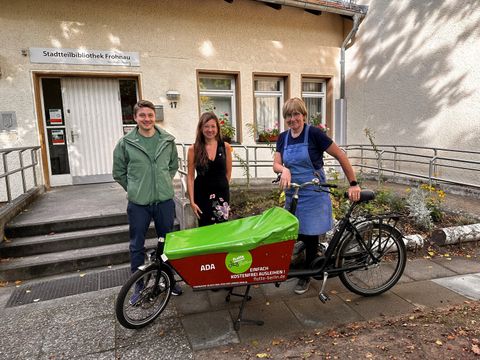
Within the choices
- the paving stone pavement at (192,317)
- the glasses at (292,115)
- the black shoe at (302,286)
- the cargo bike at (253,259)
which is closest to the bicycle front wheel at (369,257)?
the cargo bike at (253,259)

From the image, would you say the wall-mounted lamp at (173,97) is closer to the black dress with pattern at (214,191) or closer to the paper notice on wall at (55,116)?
the paper notice on wall at (55,116)

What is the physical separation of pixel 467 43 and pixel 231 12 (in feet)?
15.6

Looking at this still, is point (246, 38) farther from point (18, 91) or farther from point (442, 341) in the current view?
point (442, 341)

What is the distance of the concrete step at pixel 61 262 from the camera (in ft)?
12.8

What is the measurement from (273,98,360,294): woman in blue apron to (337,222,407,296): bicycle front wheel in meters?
0.28

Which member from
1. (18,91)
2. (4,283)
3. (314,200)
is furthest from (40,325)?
(18,91)

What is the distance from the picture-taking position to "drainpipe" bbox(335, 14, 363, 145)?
8.72m

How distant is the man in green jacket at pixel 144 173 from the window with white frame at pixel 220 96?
477cm

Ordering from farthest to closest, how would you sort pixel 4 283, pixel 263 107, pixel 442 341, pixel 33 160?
pixel 263 107 < pixel 33 160 < pixel 4 283 < pixel 442 341

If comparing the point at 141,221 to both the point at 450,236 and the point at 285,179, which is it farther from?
the point at 450,236

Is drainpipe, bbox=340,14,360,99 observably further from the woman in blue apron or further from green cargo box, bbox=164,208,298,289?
green cargo box, bbox=164,208,298,289

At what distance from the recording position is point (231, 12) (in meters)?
7.76

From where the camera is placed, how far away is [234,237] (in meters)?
Result: 2.56

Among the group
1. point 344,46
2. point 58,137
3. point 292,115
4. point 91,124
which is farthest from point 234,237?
point 344,46
